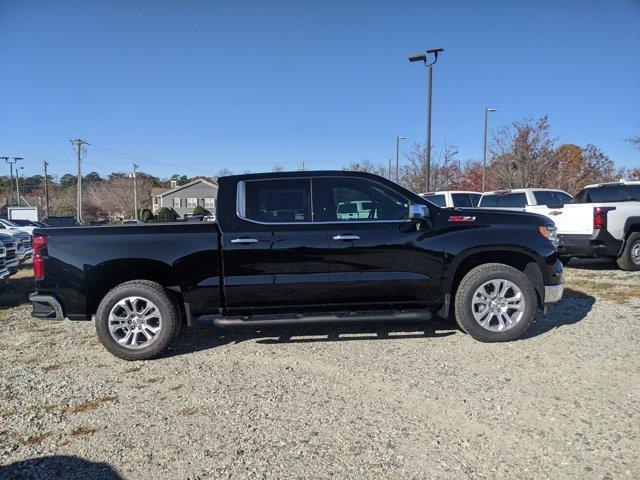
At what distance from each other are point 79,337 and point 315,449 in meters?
3.93

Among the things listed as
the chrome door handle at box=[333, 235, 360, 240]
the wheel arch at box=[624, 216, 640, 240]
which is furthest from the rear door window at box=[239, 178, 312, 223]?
the wheel arch at box=[624, 216, 640, 240]

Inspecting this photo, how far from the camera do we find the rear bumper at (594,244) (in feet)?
28.5

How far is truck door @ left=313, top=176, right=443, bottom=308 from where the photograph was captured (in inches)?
183

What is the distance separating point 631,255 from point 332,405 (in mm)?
8455

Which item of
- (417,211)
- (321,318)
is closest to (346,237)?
(417,211)

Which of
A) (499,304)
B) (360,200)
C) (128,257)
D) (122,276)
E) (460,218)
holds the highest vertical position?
(360,200)

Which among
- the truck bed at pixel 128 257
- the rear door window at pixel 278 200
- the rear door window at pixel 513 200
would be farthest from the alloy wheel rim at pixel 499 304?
the rear door window at pixel 513 200

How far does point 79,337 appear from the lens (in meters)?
5.50

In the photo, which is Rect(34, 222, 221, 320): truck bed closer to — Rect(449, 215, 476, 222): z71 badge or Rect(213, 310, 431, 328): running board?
Rect(213, 310, 431, 328): running board

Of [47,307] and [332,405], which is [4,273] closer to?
[47,307]

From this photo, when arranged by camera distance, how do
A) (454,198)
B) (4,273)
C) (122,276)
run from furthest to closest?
1. (454,198)
2. (4,273)
3. (122,276)

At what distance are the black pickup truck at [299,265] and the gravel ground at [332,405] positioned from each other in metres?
0.41

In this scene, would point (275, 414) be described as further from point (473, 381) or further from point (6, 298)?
point (6, 298)

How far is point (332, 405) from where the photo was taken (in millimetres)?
3523
